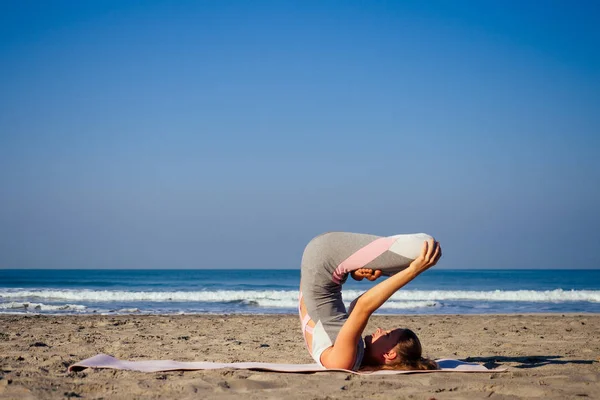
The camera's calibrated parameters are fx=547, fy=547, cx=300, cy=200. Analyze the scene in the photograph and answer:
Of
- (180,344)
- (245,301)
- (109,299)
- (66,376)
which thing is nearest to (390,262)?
(66,376)

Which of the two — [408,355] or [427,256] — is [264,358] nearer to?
[408,355]

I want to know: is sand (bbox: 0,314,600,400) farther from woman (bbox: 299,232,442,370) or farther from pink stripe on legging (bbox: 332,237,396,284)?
pink stripe on legging (bbox: 332,237,396,284)

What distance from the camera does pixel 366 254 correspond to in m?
4.15

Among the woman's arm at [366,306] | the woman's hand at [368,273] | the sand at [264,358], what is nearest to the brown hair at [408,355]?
the sand at [264,358]

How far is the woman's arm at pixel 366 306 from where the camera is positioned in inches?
155

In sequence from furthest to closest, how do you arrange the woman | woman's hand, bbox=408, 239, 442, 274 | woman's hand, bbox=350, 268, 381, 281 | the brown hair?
the brown hair → woman's hand, bbox=350, 268, 381, 281 → the woman → woman's hand, bbox=408, 239, 442, 274

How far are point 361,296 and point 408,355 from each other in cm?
84

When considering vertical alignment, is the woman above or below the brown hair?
above

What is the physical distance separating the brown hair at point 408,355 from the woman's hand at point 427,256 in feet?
2.89

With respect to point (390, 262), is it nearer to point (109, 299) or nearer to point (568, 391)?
point (568, 391)

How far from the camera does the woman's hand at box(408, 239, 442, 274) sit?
3.90 m

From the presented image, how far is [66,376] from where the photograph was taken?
4.39 m

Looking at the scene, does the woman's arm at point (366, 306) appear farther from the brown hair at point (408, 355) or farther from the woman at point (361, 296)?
the brown hair at point (408, 355)

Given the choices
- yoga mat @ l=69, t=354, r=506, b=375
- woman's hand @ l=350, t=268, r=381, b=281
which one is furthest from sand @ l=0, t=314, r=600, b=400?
woman's hand @ l=350, t=268, r=381, b=281
